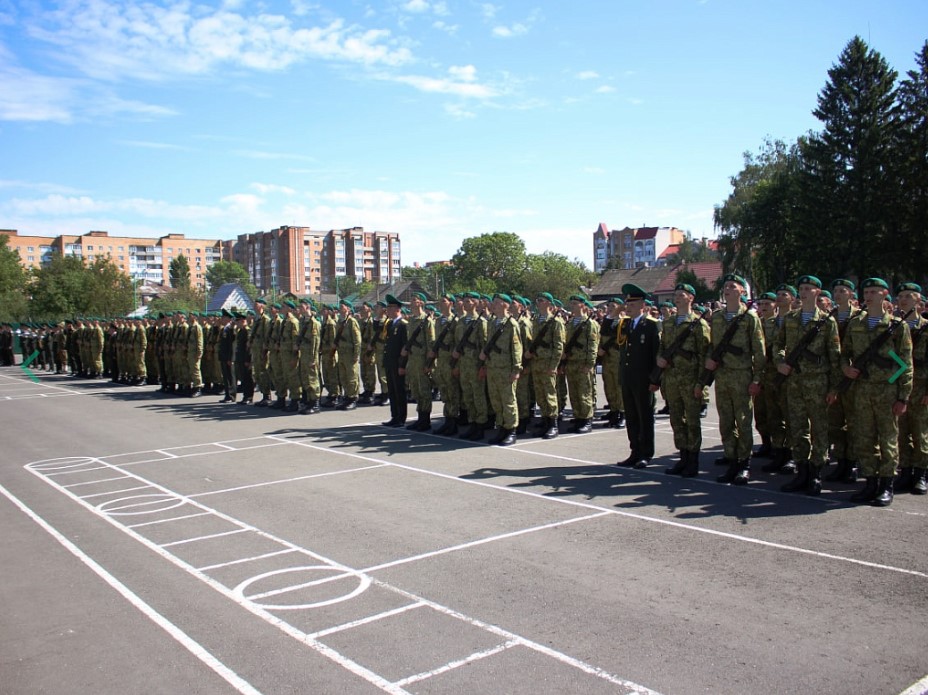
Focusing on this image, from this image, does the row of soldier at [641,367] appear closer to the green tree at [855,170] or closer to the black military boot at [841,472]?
the black military boot at [841,472]

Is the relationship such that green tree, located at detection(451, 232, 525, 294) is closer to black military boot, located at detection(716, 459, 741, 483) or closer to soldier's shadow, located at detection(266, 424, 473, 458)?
soldier's shadow, located at detection(266, 424, 473, 458)

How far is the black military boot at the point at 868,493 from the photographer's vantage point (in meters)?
7.10

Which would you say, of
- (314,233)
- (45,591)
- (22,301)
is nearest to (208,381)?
(45,591)

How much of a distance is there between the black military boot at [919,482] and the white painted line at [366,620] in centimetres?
537

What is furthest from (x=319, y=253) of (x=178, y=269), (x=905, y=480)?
(x=905, y=480)

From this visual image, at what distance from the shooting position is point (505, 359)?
36.1ft

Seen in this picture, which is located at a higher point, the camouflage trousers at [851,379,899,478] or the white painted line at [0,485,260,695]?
the camouflage trousers at [851,379,899,478]

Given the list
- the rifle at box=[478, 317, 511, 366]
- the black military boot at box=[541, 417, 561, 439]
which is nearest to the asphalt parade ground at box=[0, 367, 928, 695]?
the black military boot at box=[541, 417, 561, 439]

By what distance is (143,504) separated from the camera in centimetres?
786

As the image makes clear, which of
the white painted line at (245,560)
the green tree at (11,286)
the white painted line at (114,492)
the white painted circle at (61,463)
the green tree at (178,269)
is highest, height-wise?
the green tree at (178,269)

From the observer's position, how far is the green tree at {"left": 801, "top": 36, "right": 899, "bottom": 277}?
3569 centimetres

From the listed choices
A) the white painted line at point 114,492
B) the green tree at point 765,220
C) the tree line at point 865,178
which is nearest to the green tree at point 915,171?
the tree line at point 865,178

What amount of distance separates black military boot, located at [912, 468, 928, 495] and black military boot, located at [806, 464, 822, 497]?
2.90 ft

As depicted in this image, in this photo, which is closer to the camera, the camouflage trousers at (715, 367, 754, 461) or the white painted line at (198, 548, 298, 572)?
the white painted line at (198, 548, 298, 572)
